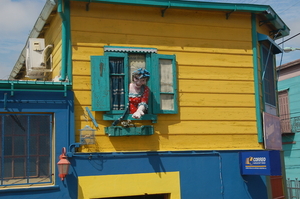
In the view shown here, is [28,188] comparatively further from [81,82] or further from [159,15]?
[159,15]

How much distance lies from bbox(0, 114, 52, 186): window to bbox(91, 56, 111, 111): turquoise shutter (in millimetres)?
1077

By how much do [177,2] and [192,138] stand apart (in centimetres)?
324

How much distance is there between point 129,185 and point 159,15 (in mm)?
4101

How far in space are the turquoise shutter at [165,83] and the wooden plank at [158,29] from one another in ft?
2.16

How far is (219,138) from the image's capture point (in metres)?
10.1

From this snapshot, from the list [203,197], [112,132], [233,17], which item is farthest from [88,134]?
[233,17]

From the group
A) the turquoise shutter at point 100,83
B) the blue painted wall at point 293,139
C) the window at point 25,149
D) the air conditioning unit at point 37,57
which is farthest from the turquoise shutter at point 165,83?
the blue painted wall at point 293,139

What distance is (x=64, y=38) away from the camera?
930 cm

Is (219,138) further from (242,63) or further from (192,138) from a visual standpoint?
(242,63)

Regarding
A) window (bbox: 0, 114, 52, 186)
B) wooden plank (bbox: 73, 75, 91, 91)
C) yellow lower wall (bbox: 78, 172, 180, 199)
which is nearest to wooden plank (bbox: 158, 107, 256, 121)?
yellow lower wall (bbox: 78, 172, 180, 199)

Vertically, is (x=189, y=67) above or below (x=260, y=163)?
above

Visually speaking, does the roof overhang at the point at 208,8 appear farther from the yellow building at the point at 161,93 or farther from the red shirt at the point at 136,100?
the red shirt at the point at 136,100

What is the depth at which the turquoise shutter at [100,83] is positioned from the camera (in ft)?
30.3

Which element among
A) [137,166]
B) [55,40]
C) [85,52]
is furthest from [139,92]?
[55,40]
